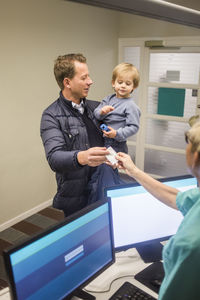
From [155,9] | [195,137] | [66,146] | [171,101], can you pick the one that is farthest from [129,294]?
[171,101]

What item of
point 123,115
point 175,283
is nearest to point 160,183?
point 175,283

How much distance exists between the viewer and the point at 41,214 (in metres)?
3.79

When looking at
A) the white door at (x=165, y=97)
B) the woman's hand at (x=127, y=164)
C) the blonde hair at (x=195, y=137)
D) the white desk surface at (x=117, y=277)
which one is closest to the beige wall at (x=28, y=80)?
the white door at (x=165, y=97)

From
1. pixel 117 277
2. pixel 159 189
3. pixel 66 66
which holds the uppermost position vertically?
pixel 66 66

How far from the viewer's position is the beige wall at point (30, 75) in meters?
3.12

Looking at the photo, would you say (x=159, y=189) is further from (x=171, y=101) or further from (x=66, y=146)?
(x=171, y=101)

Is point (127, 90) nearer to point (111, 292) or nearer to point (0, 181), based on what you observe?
point (111, 292)

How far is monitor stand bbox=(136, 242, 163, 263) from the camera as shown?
152 cm

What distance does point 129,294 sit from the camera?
1.28 m

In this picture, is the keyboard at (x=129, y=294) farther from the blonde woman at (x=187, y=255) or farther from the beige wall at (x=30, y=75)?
the beige wall at (x=30, y=75)

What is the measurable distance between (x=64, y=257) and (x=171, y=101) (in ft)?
12.3

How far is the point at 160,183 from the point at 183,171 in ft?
11.7

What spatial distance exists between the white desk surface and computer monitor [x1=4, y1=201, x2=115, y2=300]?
0.07 meters

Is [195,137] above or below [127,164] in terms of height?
above
